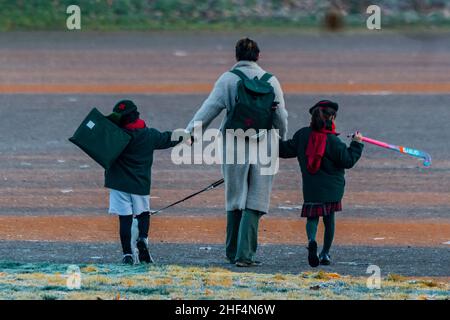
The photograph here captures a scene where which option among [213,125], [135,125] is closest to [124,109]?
[135,125]

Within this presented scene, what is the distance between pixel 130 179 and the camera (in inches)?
379

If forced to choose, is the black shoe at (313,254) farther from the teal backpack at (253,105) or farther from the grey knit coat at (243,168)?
the teal backpack at (253,105)

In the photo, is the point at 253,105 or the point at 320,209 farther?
the point at 320,209

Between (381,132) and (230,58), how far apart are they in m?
7.63

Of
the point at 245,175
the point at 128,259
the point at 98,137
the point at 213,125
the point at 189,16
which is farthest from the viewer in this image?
the point at 189,16

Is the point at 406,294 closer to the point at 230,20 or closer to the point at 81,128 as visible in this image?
the point at 81,128

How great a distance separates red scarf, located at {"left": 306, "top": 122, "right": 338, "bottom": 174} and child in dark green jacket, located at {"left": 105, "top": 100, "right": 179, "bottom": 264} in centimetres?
113

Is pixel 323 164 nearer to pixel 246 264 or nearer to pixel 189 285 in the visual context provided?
pixel 246 264

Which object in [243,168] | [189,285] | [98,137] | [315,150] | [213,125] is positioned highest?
[98,137]

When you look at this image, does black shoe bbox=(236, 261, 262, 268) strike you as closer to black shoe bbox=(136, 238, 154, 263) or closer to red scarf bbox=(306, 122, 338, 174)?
black shoe bbox=(136, 238, 154, 263)

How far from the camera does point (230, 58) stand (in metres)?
24.3

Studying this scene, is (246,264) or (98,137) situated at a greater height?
(98,137)

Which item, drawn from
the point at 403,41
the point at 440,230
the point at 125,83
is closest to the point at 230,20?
the point at 403,41

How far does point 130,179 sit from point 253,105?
40.2 inches
